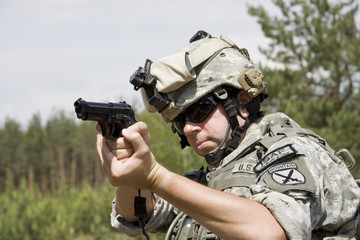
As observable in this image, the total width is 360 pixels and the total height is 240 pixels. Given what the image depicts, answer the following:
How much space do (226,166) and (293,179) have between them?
0.78 m

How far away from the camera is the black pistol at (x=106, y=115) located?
8.16 feet

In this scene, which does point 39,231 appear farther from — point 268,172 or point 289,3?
point 268,172

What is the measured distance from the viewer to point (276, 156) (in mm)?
2744

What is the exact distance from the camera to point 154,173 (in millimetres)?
2426

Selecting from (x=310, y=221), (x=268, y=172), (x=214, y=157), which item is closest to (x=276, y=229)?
(x=310, y=221)

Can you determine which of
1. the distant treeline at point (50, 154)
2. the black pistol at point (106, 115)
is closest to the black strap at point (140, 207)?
the black pistol at point (106, 115)

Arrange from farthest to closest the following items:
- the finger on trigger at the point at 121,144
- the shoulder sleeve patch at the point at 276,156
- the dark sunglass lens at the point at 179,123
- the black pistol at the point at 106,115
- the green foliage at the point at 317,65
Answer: the green foliage at the point at 317,65 → the dark sunglass lens at the point at 179,123 → the shoulder sleeve patch at the point at 276,156 → the black pistol at the point at 106,115 → the finger on trigger at the point at 121,144

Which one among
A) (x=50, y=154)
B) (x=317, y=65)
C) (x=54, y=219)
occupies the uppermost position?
(x=317, y=65)

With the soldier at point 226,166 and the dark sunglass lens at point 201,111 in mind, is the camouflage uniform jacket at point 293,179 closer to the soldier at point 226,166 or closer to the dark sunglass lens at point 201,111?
the soldier at point 226,166

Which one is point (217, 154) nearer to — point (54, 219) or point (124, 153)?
point (124, 153)

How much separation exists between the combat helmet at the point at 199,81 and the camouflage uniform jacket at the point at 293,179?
14 centimetres

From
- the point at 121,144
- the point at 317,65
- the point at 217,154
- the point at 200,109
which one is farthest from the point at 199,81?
the point at 317,65

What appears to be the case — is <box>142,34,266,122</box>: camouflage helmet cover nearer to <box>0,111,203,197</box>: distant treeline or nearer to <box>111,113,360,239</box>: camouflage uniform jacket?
<box>111,113,360,239</box>: camouflage uniform jacket

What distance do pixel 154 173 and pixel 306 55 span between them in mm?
13895
